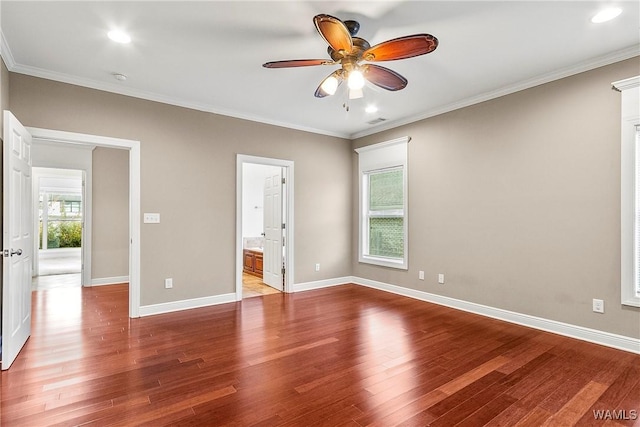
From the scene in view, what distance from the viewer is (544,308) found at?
3.50m

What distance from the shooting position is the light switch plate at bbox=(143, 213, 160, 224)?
4039 mm

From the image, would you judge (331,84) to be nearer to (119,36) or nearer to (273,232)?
(119,36)

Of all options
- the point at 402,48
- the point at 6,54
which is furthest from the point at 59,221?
the point at 402,48

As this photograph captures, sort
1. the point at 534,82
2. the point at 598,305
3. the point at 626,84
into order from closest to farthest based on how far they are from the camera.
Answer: the point at 626,84 < the point at 598,305 < the point at 534,82

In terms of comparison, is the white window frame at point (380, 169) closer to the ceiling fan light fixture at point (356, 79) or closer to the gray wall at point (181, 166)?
the gray wall at point (181, 166)

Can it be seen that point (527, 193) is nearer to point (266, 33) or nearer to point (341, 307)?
point (341, 307)

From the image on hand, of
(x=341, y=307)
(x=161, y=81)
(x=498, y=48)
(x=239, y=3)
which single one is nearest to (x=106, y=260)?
(x=161, y=81)

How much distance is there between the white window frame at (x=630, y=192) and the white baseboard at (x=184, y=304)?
4501 millimetres

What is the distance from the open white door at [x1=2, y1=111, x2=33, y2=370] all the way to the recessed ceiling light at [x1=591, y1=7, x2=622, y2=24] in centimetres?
476

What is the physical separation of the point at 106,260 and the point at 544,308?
6961 millimetres

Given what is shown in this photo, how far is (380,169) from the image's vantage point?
219 inches

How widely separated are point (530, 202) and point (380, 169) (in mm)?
2431

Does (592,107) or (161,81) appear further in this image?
(161,81)

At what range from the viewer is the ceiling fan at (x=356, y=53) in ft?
7.00
